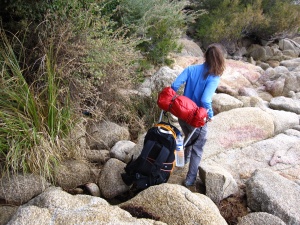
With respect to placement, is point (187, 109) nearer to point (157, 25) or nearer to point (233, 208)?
point (233, 208)

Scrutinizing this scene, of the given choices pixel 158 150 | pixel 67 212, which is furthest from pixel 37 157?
pixel 158 150

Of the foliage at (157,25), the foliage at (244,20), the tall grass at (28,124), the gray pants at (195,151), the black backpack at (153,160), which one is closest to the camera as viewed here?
the tall grass at (28,124)

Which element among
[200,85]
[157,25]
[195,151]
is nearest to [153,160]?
[195,151]

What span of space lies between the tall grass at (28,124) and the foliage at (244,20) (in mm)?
8078

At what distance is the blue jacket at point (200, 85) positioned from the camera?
Result: 341cm

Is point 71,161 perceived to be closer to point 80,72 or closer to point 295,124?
point 80,72

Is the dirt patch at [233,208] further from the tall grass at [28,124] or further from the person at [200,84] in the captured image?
the tall grass at [28,124]

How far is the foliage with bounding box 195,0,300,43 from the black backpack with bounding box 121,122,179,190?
7.84 m

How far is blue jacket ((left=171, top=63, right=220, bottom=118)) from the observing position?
11.2 feet

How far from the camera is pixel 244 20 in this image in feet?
35.9

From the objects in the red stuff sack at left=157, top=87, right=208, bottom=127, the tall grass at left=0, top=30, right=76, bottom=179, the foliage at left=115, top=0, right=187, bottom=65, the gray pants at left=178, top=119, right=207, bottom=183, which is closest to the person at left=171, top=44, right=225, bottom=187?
the gray pants at left=178, top=119, right=207, bottom=183

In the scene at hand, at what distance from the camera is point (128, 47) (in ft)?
15.8

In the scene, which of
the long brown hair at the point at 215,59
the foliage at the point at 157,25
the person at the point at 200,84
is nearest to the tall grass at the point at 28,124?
the person at the point at 200,84

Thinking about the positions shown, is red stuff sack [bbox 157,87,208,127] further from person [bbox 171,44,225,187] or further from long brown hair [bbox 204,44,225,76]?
long brown hair [bbox 204,44,225,76]
